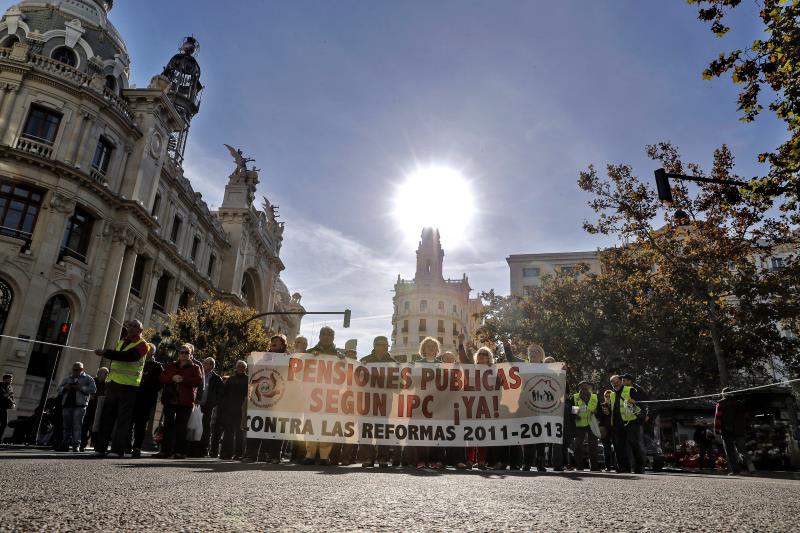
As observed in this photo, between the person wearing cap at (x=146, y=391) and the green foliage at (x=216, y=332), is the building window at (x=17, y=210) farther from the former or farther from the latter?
the person wearing cap at (x=146, y=391)

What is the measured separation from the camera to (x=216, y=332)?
2573 cm

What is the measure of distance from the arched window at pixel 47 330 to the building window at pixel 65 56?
12082mm

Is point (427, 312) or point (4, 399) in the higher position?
point (427, 312)

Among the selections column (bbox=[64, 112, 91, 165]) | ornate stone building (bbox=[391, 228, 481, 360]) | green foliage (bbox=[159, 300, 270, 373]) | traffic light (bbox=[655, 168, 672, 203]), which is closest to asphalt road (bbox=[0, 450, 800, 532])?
traffic light (bbox=[655, 168, 672, 203])

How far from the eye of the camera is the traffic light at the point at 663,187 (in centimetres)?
1050

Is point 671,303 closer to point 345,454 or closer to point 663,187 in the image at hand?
point 663,187

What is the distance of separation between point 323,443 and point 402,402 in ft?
4.38

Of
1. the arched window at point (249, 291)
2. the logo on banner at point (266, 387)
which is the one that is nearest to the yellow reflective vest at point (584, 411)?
the logo on banner at point (266, 387)

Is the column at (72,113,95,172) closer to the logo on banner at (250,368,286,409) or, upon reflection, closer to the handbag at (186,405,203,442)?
the handbag at (186,405,203,442)

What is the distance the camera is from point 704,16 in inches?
318

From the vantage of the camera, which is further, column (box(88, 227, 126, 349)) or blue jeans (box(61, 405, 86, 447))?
column (box(88, 227, 126, 349))

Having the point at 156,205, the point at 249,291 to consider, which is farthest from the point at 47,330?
the point at 249,291

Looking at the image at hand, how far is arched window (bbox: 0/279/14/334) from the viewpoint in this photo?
19906 millimetres

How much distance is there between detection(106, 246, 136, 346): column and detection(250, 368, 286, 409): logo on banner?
747 inches
